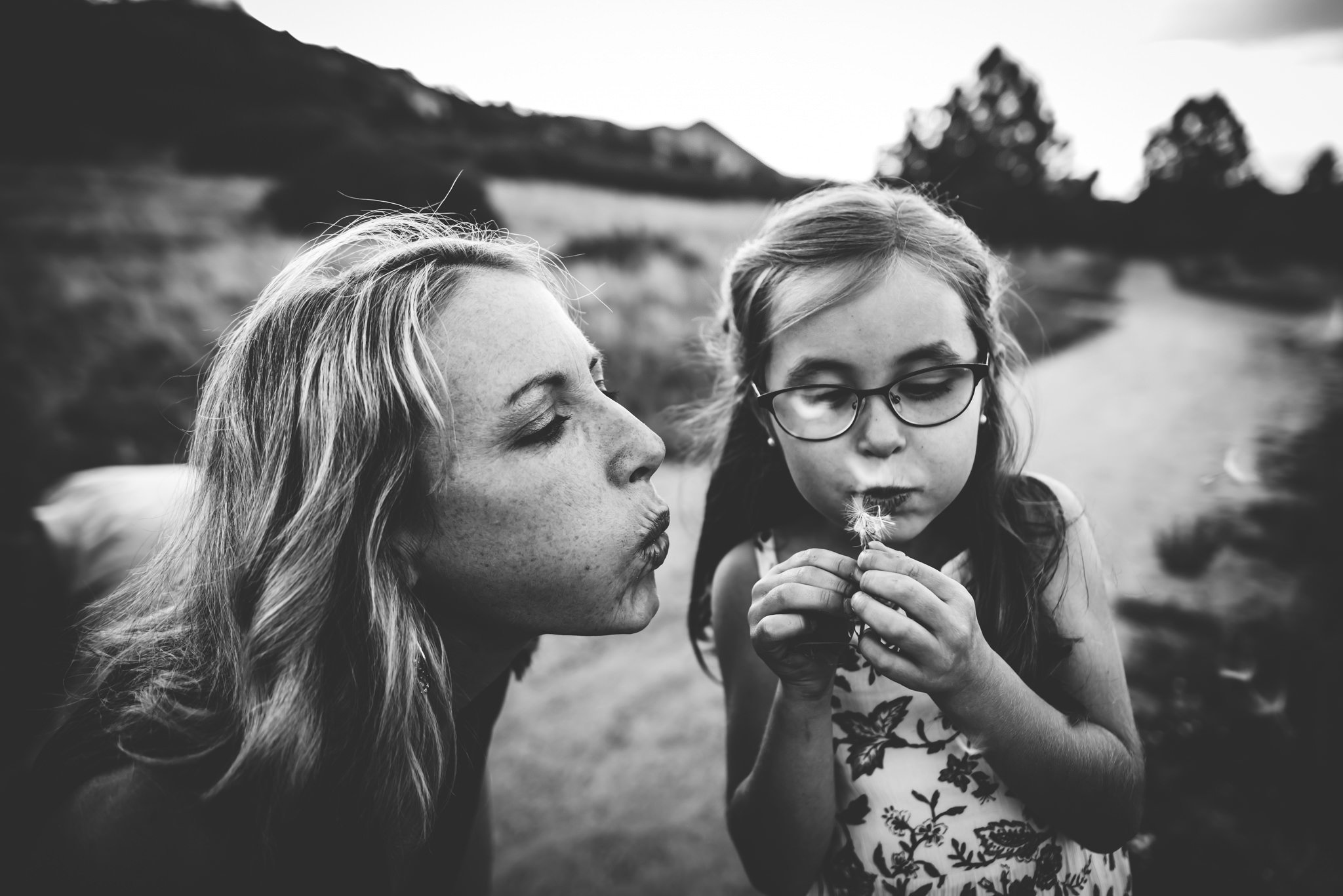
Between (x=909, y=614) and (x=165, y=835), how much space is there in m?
1.47

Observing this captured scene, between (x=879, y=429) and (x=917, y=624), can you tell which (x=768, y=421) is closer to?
(x=879, y=429)

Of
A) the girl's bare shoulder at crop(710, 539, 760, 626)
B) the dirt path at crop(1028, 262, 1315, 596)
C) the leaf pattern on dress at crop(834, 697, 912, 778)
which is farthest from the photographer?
the dirt path at crop(1028, 262, 1315, 596)

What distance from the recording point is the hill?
698cm

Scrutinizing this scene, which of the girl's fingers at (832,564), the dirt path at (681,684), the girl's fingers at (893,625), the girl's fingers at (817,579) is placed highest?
the girl's fingers at (832,564)

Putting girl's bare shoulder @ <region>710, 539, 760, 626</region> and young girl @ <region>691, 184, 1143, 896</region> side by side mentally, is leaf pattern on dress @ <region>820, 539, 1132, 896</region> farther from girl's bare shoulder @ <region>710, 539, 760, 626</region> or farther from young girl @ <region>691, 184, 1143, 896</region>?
girl's bare shoulder @ <region>710, 539, 760, 626</region>

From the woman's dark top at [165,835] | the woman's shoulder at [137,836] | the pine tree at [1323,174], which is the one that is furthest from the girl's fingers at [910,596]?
the pine tree at [1323,174]

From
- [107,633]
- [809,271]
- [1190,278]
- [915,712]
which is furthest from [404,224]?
[1190,278]

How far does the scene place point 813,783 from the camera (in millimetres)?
1507

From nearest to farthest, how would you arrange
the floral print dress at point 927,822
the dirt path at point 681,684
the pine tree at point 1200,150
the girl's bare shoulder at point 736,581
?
the floral print dress at point 927,822 < the girl's bare shoulder at point 736,581 < the dirt path at point 681,684 < the pine tree at point 1200,150

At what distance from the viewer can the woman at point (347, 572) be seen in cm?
125

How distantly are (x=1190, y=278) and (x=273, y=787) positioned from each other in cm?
1540

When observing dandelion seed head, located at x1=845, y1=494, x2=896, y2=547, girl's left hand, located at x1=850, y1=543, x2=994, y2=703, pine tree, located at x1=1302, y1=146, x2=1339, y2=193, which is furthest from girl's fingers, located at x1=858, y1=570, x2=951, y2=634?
pine tree, located at x1=1302, y1=146, x2=1339, y2=193

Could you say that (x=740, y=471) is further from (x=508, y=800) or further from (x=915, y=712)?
(x=508, y=800)

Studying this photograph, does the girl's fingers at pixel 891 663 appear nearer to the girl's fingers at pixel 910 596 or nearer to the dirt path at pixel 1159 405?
the girl's fingers at pixel 910 596
